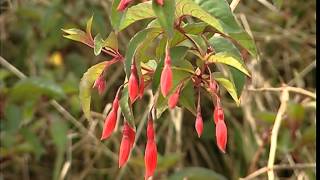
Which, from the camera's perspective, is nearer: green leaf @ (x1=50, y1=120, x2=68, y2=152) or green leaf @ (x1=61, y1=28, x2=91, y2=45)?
green leaf @ (x1=61, y1=28, x2=91, y2=45)

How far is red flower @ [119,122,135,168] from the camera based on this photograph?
760 millimetres

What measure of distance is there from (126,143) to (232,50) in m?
0.15

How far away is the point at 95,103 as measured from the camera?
76.3 inches

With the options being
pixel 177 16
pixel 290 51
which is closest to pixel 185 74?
pixel 177 16

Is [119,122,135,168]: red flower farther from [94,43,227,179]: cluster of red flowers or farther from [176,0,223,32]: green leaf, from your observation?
[176,0,223,32]: green leaf

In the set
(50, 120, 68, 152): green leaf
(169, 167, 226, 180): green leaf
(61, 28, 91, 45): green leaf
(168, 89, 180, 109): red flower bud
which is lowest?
(50, 120, 68, 152): green leaf

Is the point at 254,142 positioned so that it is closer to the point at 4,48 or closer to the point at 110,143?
the point at 110,143

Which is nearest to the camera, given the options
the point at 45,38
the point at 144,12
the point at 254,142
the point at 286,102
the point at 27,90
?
the point at 144,12

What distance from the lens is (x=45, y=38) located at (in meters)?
2.11

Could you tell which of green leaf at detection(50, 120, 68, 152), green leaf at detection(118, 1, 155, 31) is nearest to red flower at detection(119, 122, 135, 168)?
green leaf at detection(118, 1, 155, 31)

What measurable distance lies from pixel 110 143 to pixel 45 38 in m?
0.37

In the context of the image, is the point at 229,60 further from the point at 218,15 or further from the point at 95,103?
the point at 95,103

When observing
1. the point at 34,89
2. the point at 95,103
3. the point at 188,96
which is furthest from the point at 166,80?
the point at 95,103

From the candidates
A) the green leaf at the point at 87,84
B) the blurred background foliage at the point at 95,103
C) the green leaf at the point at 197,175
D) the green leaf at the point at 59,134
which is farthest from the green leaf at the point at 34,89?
the green leaf at the point at 87,84
